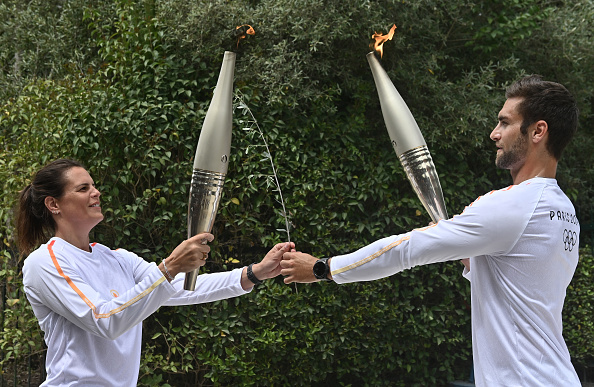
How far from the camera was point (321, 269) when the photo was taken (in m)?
2.99

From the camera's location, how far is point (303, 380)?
17.7 ft

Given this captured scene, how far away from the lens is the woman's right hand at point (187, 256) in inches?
106

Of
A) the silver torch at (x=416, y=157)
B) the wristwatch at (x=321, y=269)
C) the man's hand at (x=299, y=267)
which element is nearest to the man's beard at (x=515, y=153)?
the silver torch at (x=416, y=157)

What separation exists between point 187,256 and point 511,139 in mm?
1448

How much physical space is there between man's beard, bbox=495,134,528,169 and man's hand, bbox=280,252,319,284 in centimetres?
100

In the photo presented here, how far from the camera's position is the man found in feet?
8.08

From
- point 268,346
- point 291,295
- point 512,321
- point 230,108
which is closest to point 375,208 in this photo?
point 291,295

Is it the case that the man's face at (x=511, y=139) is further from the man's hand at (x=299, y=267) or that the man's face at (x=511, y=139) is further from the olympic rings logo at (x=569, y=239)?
the man's hand at (x=299, y=267)

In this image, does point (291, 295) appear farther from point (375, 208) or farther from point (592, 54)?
point (592, 54)

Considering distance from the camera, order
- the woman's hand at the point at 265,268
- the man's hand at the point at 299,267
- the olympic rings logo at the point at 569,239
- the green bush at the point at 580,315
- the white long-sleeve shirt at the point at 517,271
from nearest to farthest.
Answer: the white long-sleeve shirt at the point at 517,271 → the olympic rings logo at the point at 569,239 → the man's hand at the point at 299,267 → the woman's hand at the point at 265,268 → the green bush at the point at 580,315

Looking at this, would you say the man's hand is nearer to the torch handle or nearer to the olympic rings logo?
the torch handle

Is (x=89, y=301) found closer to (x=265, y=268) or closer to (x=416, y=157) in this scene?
(x=265, y=268)

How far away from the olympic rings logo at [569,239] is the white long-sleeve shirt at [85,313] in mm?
1604

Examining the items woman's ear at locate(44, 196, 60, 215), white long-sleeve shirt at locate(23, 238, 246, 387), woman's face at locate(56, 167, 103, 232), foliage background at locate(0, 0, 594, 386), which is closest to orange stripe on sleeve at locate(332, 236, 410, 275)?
white long-sleeve shirt at locate(23, 238, 246, 387)
